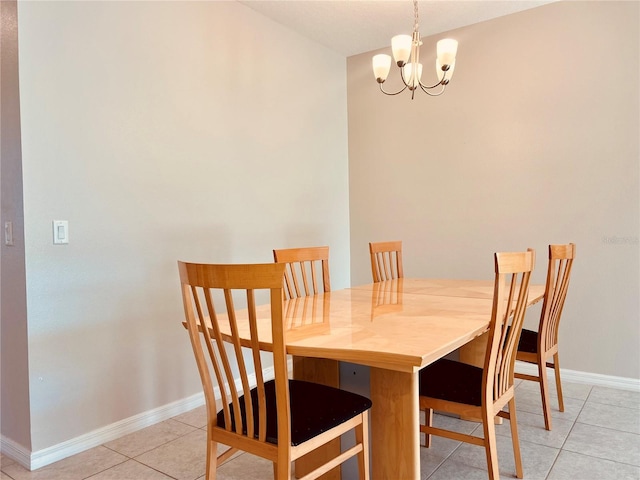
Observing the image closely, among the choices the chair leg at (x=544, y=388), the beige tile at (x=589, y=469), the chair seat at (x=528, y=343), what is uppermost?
the chair seat at (x=528, y=343)

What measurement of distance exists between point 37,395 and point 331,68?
3.22m

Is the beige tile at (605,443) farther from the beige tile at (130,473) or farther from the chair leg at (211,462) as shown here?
the beige tile at (130,473)

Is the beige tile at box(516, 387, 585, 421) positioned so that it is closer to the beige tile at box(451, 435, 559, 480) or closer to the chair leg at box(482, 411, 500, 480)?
the beige tile at box(451, 435, 559, 480)

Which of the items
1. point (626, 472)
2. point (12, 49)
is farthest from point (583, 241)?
point (12, 49)

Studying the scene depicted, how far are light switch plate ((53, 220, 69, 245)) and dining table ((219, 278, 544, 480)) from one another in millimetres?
1051

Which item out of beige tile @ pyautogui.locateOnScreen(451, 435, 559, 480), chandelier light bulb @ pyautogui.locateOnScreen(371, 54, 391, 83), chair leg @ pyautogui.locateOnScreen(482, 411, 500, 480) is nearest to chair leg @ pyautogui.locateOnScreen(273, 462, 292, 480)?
chair leg @ pyautogui.locateOnScreen(482, 411, 500, 480)

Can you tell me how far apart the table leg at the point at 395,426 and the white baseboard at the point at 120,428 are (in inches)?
59.2

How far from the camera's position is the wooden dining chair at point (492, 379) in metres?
1.58

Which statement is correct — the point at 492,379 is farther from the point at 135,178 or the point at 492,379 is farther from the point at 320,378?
the point at 135,178

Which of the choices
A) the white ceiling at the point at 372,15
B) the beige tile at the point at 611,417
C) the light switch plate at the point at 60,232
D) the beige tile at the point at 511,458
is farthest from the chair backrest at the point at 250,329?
the white ceiling at the point at 372,15

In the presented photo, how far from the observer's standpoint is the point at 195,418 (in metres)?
2.60

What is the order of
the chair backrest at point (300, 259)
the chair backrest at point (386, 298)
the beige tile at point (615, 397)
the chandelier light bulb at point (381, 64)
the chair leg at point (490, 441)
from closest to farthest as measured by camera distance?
the chair leg at point (490, 441) < the chair backrest at point (386, 298) < the chair backrest at point (300, 259) < the chandelier light bulb at point (381, 64) < the beige tile at point (615, 397)

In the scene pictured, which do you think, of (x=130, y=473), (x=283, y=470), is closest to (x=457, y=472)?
(x=283, y=470)

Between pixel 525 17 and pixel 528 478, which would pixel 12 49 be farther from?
pixel 525 17
